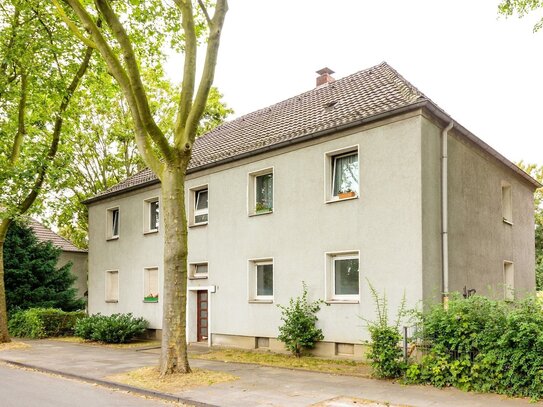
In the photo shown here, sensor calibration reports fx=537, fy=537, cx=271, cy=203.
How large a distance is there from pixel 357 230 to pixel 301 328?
3.03 meters

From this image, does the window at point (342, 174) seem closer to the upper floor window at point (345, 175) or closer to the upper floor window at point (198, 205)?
the upper floor window at point (345, 175)

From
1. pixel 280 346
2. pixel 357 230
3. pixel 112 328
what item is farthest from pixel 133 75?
pixel 112 328

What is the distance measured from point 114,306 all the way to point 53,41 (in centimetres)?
1085

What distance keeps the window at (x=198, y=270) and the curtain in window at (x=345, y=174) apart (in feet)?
19.7

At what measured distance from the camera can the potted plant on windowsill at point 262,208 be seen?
16531mm

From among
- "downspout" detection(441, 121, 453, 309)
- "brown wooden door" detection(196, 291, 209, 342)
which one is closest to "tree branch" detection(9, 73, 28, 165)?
"brown wooden door" detection(196, 291, 209, 342)

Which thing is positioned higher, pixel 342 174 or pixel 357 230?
pixel 342 174

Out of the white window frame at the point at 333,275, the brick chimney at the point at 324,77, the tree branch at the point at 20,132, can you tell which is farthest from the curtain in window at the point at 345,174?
the tree branch at the point at 20,132

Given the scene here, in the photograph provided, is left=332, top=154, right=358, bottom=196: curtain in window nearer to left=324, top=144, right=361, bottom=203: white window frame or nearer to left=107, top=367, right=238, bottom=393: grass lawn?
left=324, top=144, right=361, bottom=203: white window frame

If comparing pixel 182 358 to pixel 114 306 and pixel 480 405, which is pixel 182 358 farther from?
pixel 114 306

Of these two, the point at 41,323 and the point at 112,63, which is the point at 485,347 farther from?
the point at 41,323

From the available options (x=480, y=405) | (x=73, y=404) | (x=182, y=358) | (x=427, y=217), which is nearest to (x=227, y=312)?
(x=182, y=358)

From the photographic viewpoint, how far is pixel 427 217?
1278 cm

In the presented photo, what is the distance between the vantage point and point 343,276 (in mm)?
14336
